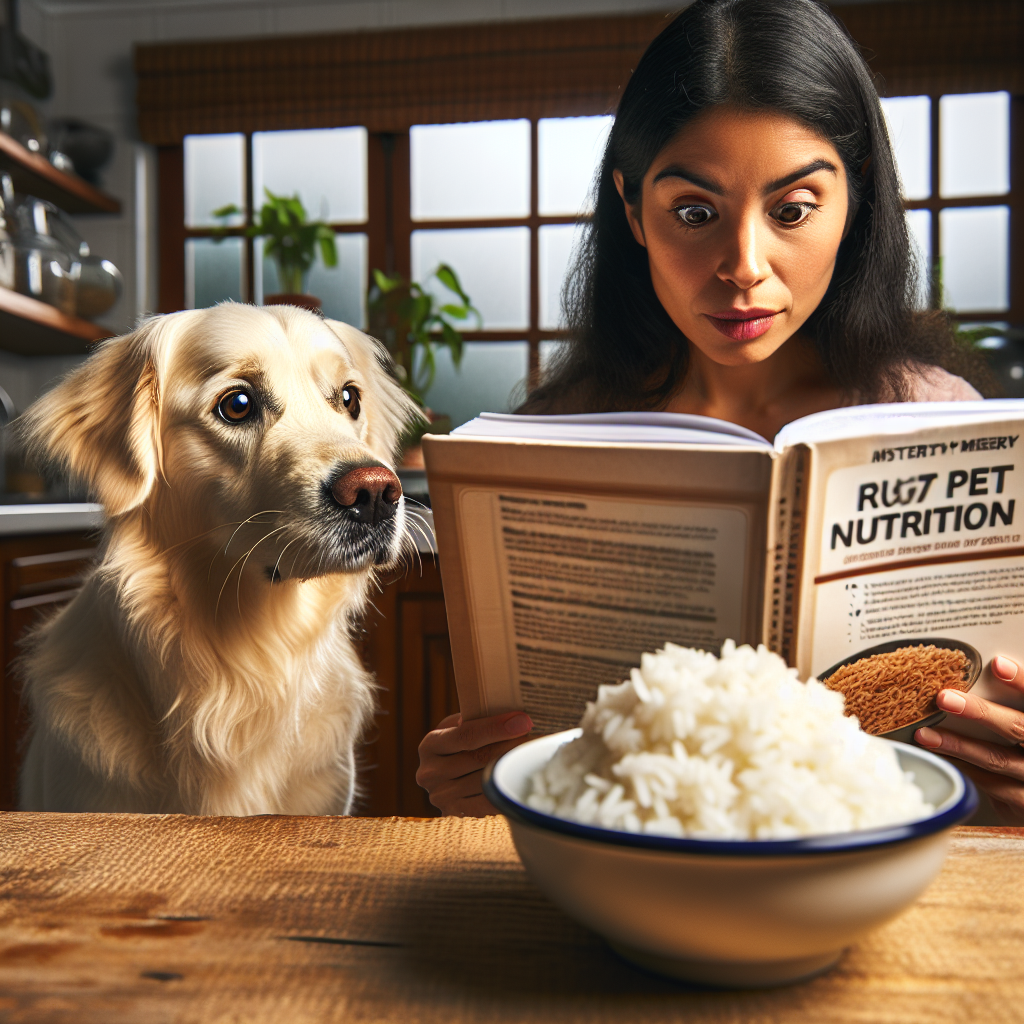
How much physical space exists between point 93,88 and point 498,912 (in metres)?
3.98

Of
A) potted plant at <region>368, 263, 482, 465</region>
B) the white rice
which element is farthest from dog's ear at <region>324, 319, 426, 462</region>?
potted plant at <region>368, 263, 482, 465</region>

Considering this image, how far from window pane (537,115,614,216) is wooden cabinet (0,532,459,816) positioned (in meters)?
2.00

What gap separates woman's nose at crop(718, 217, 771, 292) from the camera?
3.15 ft

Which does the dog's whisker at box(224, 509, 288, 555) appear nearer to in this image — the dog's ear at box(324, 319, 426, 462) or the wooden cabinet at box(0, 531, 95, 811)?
the dog's ear at box(324, 319, 426, 462)

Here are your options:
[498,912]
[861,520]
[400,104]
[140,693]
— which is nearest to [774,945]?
[498,912]

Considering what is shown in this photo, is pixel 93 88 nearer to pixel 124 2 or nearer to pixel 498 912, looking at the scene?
pixel 124 2

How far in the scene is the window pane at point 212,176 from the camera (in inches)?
142

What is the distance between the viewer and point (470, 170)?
11.5 feet

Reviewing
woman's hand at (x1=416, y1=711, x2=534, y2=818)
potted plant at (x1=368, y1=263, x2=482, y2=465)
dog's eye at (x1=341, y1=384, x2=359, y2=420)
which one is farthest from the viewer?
potted plant at (x1=368, y1=263, x2=482, y2=465)

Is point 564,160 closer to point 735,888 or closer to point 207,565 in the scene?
point 207,565

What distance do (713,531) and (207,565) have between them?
2.22 ft

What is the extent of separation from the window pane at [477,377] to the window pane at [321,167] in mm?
708

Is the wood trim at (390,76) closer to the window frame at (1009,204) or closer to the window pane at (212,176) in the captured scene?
the window pane at (212,176)

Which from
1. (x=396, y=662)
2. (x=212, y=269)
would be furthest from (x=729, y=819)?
(x=212, y=269)
